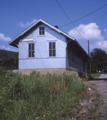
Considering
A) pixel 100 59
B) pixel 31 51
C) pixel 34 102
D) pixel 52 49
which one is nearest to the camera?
pixel 34 102

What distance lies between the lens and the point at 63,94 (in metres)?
6.69

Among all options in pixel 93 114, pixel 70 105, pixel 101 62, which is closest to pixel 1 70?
pixel 70 105

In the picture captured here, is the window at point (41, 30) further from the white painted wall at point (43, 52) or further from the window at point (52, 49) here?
the window at point (52, 49)

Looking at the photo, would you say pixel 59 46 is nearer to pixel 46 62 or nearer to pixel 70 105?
pixel 46 62

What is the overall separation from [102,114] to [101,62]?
244ft

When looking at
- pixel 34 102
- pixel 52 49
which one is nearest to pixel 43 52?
pixel 52 49

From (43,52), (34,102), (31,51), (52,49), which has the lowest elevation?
(34,102)

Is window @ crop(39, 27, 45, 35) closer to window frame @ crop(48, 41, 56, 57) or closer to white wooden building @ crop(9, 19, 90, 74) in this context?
white wooden building @ crop(9, 19, 90, 74)

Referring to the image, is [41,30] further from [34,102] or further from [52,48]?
[34,102]

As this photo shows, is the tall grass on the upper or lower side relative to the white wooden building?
lower

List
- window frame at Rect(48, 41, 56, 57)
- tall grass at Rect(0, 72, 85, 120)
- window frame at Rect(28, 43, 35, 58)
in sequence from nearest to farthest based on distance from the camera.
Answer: tall grass at Rect(0, 72, 85, 120) < window frame at Rect(48, 41, 56, 57) < window frame at Rect(28, 43, 35, 58)

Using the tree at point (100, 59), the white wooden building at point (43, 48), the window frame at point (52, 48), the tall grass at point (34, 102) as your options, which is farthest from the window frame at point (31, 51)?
the tree at point (100, 59)

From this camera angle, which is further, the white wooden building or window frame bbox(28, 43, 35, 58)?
window frame bbox(28, 43, 35, 58)

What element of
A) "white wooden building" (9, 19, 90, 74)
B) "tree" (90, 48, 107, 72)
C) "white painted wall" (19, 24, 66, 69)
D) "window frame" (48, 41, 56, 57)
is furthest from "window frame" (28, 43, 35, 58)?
"tree" (90, 48, 107, 72)
